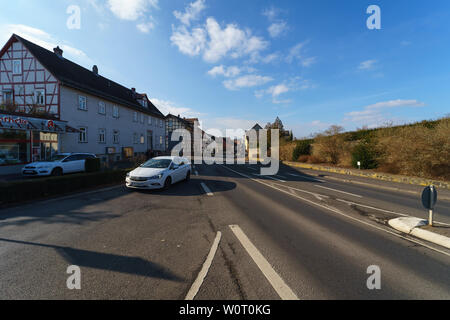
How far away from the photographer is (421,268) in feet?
10.2

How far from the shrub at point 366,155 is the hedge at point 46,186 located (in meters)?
20.1

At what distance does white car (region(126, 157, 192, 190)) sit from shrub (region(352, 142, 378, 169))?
16.3 m

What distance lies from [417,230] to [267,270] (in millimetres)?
4487

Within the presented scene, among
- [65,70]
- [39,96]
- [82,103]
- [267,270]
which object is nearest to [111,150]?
[82,103]

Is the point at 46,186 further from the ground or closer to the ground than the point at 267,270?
further from the ground

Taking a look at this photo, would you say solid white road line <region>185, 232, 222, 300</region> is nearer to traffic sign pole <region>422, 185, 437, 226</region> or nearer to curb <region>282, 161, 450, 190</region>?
traffic sign pole <region>422, 185, 437, 226</region>

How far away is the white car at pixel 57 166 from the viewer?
1063 centimetres

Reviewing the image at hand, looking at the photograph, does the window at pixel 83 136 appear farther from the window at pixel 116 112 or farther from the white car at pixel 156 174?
the white car at pixel 156 174

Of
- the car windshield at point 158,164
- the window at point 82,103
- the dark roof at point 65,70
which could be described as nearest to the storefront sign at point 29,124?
the window at point 82,103

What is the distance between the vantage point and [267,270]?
292cm

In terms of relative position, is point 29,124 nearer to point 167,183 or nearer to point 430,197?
point 167,183

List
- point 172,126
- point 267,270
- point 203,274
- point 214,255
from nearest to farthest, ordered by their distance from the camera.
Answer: point 203,274
point 267,270
point 214,255
point 172,126

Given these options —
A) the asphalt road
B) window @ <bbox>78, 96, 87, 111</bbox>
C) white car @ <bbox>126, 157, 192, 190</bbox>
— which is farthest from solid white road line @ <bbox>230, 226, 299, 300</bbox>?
window @ <bbox>78, 96, 87, 111</bbox>
